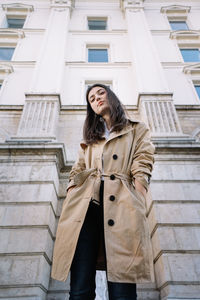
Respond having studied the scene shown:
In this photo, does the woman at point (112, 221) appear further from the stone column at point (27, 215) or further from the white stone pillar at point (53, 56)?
the white stone pillar at point (53, 56)

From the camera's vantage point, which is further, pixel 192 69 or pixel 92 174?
pixel 192 69

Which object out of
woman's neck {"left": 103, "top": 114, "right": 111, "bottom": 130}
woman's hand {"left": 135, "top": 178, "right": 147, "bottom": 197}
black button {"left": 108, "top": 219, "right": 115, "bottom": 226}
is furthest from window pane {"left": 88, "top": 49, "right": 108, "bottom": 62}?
black button {"left": 108, "top": 219, "right": 115, "bottom": 226}

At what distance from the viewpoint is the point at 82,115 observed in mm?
7598

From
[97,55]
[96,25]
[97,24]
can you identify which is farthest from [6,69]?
[97,24]

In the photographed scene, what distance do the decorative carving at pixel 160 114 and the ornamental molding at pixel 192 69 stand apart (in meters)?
3.34

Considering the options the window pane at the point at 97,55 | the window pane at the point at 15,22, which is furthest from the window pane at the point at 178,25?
the window pane at the point at 15,22

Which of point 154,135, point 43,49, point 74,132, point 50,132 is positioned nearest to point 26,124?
point 50,132

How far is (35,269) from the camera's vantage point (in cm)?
380

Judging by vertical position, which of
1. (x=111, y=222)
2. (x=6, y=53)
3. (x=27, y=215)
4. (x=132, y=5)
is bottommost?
(x=111, y=222)

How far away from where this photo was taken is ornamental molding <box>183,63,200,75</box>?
31.6 feet

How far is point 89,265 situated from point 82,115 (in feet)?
20.6

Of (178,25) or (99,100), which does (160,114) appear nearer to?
(99,100)

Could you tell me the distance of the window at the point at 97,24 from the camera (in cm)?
1384

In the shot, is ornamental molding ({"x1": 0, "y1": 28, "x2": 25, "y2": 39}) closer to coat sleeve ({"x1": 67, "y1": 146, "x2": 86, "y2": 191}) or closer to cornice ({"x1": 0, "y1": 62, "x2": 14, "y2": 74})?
cornice ({"x1": 0, "y1": 62, "x2": 14, "y2": 74})
